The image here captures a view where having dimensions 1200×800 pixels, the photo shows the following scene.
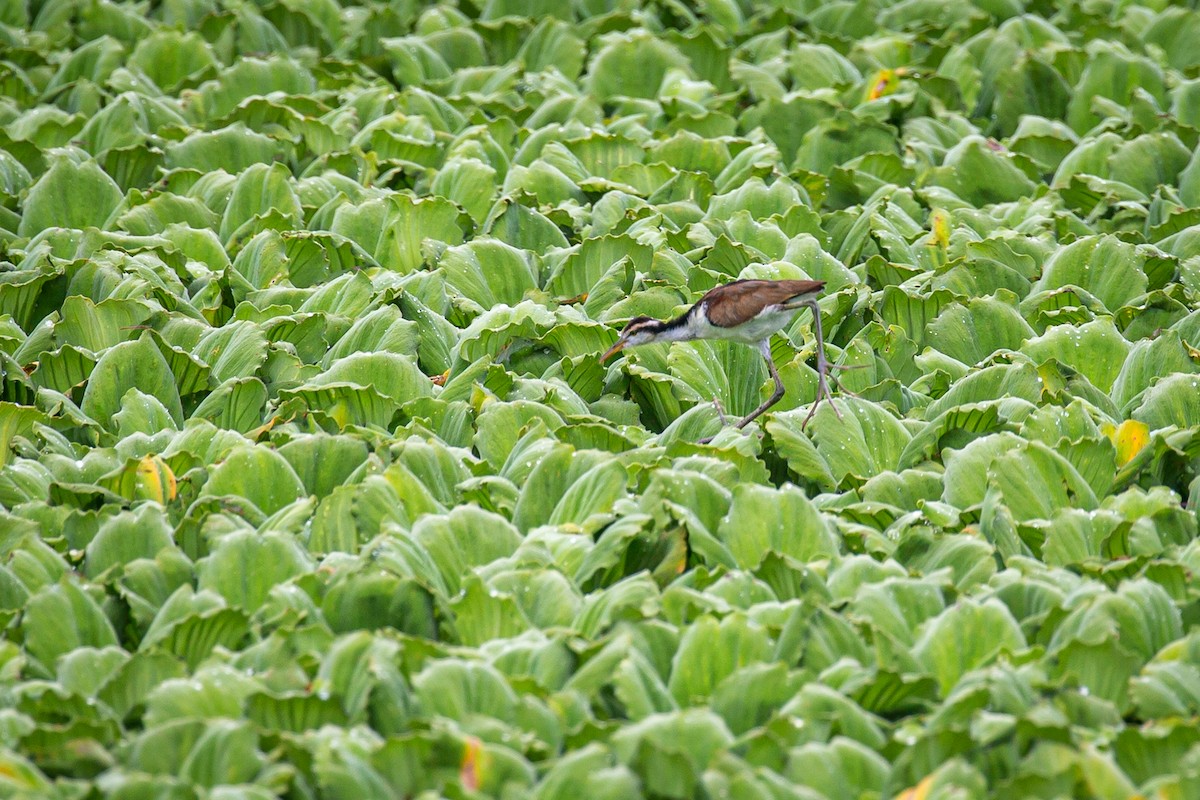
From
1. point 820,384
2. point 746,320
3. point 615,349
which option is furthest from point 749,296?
point 615,349

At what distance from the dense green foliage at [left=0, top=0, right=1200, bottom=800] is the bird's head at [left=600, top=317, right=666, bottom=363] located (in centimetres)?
13

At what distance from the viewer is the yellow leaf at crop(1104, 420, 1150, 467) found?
3904 mm

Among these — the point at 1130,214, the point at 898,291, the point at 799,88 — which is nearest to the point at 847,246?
the point at 898,291

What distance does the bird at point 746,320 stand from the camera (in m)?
4.07

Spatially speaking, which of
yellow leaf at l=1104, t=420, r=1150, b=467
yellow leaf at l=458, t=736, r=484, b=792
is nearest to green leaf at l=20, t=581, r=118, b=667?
yellow leaf at l=458, t=736, r=484, b=792

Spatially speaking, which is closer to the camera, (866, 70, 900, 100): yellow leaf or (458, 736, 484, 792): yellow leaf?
(458, 736, 484, 792): yellow leaf

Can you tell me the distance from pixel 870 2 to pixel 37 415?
16.6 feet

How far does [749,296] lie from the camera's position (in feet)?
13.4

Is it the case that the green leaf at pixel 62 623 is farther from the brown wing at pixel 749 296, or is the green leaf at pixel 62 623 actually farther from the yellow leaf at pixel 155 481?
the brown wing at pixel 749 296

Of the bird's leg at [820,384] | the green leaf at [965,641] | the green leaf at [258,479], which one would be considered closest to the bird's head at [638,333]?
the bird's leg at [820,384]

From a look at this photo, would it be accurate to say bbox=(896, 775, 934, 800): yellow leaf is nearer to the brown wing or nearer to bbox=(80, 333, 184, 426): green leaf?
the brown wing

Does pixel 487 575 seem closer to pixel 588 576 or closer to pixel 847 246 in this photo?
pixel 588 576

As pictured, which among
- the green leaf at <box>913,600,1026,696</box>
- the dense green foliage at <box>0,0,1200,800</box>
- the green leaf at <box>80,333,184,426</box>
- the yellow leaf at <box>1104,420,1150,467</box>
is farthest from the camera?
the green leaf at <box>80,333,184,426</box>

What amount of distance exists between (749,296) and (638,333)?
0.36 meters
